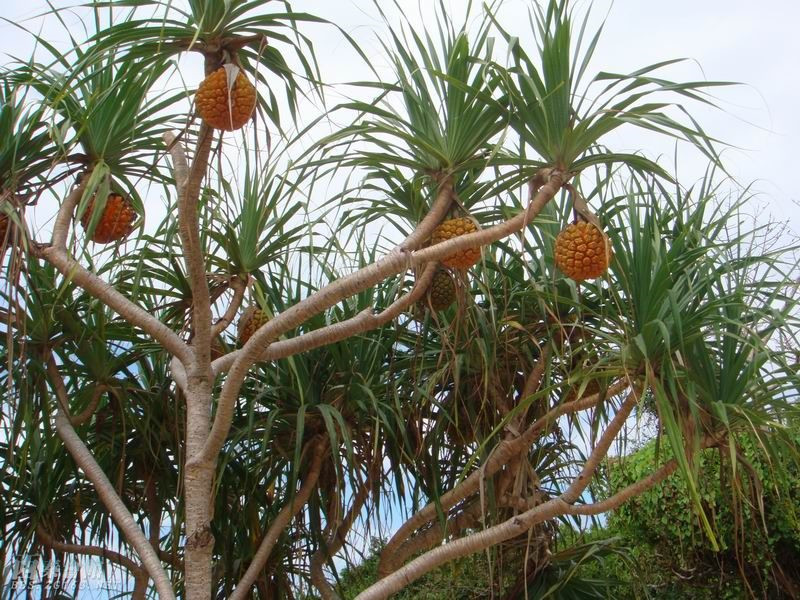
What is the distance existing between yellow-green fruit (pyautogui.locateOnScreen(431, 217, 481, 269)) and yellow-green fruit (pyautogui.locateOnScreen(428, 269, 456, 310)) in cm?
27

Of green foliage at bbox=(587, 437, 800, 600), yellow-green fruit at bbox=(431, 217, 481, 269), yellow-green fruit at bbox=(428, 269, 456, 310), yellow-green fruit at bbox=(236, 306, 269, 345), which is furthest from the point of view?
green foliage at bbox=(587, 437, 800, 600)

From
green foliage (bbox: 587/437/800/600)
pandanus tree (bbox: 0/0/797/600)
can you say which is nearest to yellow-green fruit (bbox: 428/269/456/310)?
pandanus tree (bbox: 0/0/797/600)

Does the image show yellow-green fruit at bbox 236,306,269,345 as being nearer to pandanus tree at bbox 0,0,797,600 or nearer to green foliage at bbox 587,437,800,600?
pandanus tree at bbox 0,0,797,600

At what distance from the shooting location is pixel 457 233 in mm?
2305

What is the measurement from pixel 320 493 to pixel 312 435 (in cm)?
30

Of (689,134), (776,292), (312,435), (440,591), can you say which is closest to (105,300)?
(312,435)

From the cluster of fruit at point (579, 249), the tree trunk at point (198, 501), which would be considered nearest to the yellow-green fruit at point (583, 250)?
the cluster of fruit at point (579, 249)

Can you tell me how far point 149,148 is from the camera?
104 inches

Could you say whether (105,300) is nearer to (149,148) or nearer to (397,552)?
(149,148)

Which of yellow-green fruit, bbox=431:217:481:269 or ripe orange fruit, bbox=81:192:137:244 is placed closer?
yellow-green fruit, bbox=431:217:481:269

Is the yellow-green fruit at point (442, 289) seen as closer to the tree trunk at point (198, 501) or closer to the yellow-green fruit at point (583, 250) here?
the yellow-green fruit at point (583, 250)

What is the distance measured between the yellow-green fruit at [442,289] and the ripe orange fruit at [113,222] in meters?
0.87

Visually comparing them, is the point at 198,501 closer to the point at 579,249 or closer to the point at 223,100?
the point at 223,100

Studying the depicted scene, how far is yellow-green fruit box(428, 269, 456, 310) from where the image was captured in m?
2.62
